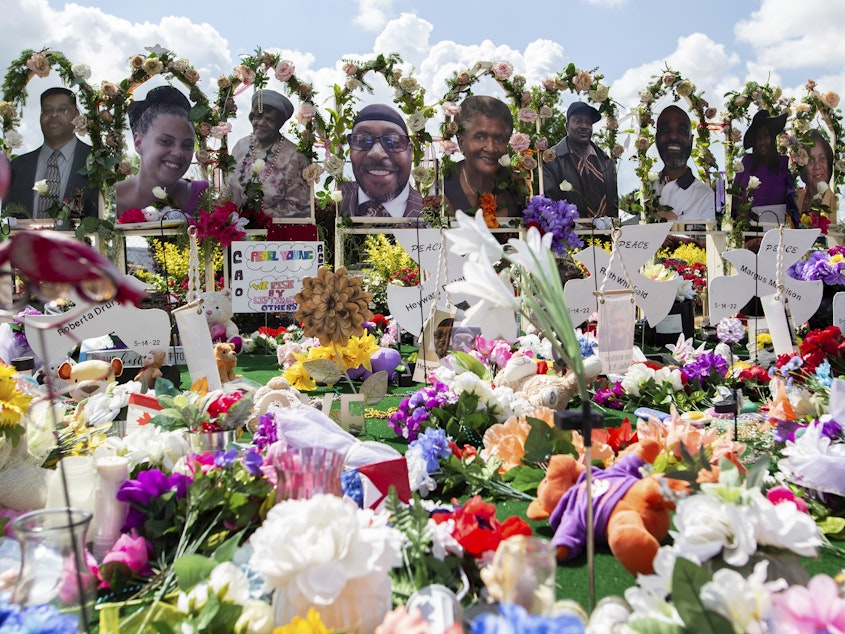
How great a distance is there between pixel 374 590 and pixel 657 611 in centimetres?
41

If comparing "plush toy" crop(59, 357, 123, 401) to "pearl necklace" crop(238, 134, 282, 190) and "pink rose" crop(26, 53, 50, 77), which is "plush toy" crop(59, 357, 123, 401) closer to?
"pearl necklace" crop(238, 134, 282, 190)

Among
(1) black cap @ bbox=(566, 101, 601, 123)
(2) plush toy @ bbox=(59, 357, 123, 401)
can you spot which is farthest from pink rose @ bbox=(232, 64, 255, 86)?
(2) plush toy @ bbox=(59, 357, 123, 401)

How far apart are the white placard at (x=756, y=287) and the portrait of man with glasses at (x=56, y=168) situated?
6233mm

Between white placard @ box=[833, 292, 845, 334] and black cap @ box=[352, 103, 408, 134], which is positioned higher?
black cap @ box=[352, 103, 408, 134]

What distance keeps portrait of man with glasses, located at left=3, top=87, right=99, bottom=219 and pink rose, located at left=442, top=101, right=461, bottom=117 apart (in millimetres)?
3883

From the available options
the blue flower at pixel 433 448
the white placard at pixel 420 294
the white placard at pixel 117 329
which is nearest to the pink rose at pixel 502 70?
the white placard at pixel 420 294

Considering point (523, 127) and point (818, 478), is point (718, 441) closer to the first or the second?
point (818, 478)

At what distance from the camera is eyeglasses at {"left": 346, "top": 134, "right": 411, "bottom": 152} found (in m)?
7.73

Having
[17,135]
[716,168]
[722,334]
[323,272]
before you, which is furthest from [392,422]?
[716,168]

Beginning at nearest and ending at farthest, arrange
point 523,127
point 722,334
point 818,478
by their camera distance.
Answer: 1. point 818,478
2. point 722,334
3. point 523,127

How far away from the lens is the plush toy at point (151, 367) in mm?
3484

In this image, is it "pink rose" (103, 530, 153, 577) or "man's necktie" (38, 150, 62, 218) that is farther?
"man's necktie" (38, 150, 62, 218)

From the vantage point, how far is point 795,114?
9.98 m

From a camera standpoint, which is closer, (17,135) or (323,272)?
(323,272)
